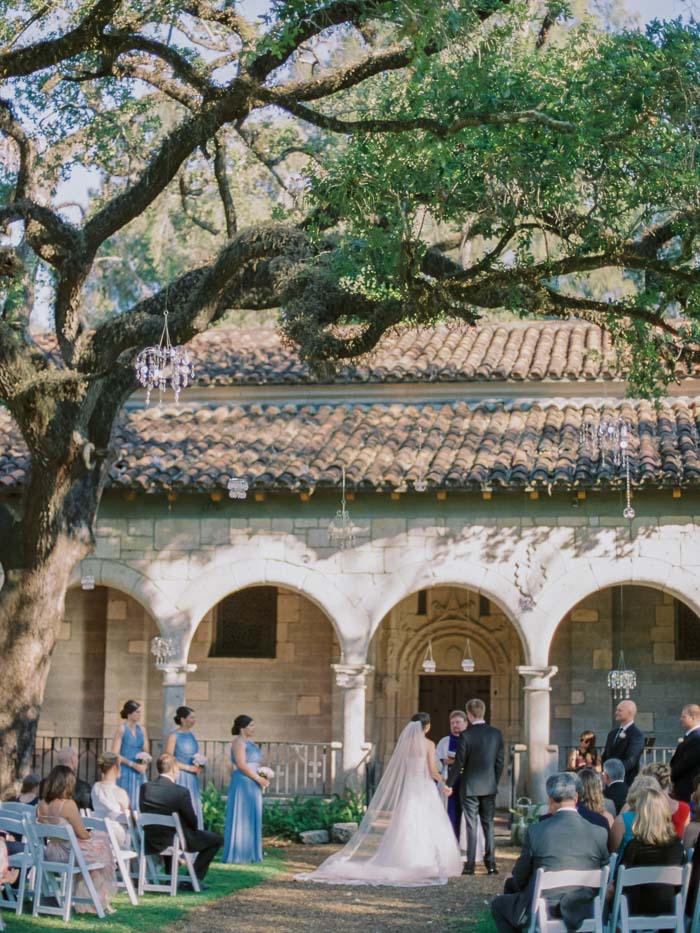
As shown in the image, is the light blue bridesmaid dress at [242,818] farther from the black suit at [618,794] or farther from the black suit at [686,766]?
the black suit at [686,766]

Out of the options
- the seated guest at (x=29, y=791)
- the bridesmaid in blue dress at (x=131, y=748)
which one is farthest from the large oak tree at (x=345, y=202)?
the bridesmaid in blue dress at (x=131, y=748)

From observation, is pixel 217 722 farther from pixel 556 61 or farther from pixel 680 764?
pixel 556 61

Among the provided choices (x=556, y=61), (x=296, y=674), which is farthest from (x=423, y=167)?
(x=296, y=674)

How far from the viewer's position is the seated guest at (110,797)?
12.1 metres

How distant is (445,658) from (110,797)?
29.4 feet

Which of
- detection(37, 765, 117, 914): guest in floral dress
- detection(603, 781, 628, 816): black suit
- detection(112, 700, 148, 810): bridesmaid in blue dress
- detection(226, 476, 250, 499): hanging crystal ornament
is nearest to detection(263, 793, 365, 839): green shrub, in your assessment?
detection(112, 700, 148, 810): bridesmaid in blue dress

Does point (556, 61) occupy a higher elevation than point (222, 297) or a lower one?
higher

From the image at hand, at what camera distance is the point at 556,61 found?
11.9 meters

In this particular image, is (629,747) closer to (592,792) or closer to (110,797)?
(592,792)

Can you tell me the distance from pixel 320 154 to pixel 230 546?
5.59m

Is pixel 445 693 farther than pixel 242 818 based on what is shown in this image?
Yes

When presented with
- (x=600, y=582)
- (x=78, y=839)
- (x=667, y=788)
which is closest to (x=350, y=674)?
(x=600, y=582)

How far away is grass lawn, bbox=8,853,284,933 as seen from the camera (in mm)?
10312

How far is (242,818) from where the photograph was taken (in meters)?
14.4
